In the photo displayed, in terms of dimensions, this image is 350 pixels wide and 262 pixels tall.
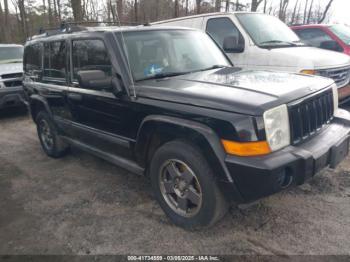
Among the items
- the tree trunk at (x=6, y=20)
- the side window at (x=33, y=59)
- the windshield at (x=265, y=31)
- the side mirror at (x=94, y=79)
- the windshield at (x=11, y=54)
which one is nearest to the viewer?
the side mirror at (x=94, y=79)

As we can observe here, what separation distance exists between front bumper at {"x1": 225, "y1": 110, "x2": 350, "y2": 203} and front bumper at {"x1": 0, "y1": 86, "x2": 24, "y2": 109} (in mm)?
7225

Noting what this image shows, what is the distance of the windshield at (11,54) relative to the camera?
9086 millimetres

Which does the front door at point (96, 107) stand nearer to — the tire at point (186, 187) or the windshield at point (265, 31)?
the tire at point (186, 187)

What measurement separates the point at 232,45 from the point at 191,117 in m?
3.10

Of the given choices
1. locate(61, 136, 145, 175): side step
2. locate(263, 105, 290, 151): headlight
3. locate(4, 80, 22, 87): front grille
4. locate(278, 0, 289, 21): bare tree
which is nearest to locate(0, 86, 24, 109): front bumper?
locate(4, 80, 22, 87): front grille

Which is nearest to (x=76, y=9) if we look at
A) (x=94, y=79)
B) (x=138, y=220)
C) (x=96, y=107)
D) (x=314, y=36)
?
(x=314, y=36)

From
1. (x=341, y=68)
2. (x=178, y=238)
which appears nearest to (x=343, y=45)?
(x=341, y=68)

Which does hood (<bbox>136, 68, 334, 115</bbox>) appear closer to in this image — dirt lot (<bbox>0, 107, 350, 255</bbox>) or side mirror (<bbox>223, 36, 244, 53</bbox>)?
dirt lot (<bbox>0, 107, 350, 255</bbox>)

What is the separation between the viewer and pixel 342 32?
8148mm

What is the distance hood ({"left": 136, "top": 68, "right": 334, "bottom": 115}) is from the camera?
2.35 metres

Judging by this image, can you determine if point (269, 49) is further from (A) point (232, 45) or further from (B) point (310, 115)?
(B) point (310, 115)

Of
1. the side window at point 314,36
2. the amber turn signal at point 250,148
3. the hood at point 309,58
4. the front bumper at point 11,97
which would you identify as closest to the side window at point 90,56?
the amber turn signal at point 250,148

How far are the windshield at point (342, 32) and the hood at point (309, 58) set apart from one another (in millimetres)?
2718

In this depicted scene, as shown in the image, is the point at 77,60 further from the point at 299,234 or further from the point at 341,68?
Answer: the point at 341,68
